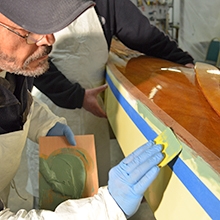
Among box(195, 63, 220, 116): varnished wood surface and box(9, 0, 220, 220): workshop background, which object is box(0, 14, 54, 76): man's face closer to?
box(195, 63, 220, 116): varnished wood surface

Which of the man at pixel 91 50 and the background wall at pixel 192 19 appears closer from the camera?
the man at pixel 91 50

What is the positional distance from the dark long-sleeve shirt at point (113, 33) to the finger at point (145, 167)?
66cm

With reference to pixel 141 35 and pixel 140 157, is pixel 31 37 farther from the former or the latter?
pixel 141 35

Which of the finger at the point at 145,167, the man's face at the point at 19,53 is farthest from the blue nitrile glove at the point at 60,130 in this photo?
the finger at the point at 145,167

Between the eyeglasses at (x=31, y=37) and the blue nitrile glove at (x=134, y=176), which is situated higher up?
the eyeglasses at (x=31, y=37)

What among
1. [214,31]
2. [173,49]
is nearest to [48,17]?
[173,49]

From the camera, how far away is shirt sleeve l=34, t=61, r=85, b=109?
1270 mm

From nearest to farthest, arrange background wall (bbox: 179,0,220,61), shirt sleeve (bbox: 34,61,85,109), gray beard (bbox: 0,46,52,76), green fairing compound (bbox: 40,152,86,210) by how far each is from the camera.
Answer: gray beard (bbox: 0,46,52,76)
green fairing compound (bbox: 40,152,86,210)
shirt sleeve (bbox: 34,61,85,109)
background wall (bbox: 179,0,220,61)

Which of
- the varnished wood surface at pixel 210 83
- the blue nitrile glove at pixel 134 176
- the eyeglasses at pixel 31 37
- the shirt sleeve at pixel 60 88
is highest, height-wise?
the eyeglasses at pixel 31 37

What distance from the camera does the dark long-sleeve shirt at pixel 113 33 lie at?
1275 millimetres

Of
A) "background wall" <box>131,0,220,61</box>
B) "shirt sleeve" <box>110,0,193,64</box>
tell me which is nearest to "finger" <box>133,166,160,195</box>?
"shirt sleeve" <box>110,0,193,64</box>

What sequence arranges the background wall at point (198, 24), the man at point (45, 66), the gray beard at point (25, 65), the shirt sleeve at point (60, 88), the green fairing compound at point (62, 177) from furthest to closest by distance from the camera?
1. the background wall at point (198, 24)
2. the shirt sleeve at point (60, 88)
3. the green fairing compound at point (62, 177)
4. the gray beard at point (25, 65)
5. the man at point (45, 66)

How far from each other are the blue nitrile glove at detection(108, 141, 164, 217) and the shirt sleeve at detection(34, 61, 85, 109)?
622 mm

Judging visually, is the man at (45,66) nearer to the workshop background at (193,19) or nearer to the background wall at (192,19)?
the workshop background at (193,19)
